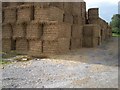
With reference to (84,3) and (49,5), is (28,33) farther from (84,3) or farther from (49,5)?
(84,3)

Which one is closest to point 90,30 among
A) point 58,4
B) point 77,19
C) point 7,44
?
point 77,19

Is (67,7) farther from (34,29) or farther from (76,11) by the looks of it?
(34,29)

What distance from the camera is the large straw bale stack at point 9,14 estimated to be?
1155 centimetres

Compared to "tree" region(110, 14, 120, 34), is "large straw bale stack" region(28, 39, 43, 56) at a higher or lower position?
lower

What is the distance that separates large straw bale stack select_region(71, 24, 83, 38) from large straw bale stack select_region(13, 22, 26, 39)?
237 centimetres

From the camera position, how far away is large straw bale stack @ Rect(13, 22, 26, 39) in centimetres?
1098

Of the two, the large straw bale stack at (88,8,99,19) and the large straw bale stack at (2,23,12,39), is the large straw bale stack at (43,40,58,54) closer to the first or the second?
the large straw bale stack at (2,23,12,39)

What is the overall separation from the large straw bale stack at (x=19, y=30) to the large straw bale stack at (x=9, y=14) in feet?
1.47

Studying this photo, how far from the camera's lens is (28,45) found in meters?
10.9

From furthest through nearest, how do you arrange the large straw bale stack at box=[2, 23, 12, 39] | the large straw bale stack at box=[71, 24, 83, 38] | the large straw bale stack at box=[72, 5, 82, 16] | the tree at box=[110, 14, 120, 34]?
1. the tree at box=[110, 14, 120, 34]
2. the large straw bale stack at box=[72, 5, 82, 16]
3. the large straw bale stack at box=[71, 24, 83, 38]
4. the large straw bale stack at box=[2, 23, 12, 39]

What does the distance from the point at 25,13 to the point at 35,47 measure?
1.70m

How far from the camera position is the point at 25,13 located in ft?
36.2

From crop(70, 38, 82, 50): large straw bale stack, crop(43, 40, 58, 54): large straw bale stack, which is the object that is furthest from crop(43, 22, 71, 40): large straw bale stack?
crop(70, 38, 82, 50): large straw bale stack

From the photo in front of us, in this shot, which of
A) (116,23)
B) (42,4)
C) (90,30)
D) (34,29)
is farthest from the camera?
(116,23)
